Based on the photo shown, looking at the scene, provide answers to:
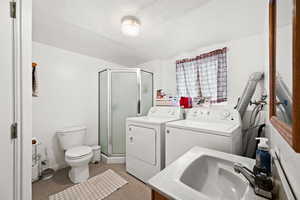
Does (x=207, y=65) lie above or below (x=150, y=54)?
below

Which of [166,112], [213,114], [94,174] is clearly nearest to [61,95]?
[94,174]

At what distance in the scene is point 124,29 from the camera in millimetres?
1765

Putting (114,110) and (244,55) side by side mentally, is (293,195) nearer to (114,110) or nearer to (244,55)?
(244,55)

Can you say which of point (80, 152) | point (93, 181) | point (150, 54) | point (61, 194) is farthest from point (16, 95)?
point (150, 54)

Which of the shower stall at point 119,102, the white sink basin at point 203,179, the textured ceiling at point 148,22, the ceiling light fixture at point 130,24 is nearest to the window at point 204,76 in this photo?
the textured ceiling at point 148,22

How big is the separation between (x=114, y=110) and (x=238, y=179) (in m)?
2.31

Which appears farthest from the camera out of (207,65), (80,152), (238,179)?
(207,65)

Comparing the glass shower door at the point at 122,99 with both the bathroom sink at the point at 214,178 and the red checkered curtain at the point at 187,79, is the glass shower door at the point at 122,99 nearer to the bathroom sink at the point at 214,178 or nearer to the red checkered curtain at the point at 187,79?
the red checkered curtain at the point at 187,79

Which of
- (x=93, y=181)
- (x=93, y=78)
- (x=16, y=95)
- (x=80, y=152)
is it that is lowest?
(x=93, y=181)

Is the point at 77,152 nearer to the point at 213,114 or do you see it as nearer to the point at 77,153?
the point at 77,153

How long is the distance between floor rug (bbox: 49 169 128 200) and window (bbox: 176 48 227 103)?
6.43 feet

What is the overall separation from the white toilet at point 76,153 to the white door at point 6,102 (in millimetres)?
1039

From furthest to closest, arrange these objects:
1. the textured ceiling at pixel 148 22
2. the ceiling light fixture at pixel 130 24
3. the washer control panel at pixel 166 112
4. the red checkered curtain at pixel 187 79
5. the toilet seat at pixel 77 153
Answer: the red checkered curtain at pixel 187 79
the washer control panel at pixel 166 112
the toilet seat at pixel 77 153
the ceiling light fixture at pixel 130 24
the textured ceiling at pixel 148 22

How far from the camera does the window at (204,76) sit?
81.0 inches
